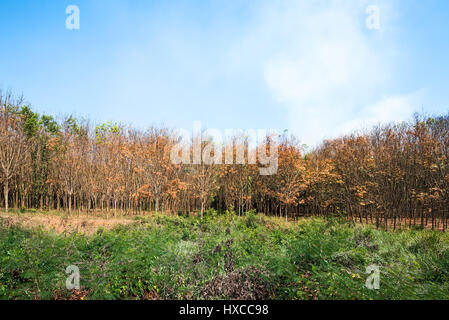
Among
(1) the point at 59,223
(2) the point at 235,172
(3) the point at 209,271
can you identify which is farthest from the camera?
(2) the point at 235,172

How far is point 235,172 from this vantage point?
2089 centimetres

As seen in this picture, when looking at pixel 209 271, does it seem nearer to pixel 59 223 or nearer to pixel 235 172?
pixel 59 223

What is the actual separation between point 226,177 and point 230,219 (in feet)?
35.4

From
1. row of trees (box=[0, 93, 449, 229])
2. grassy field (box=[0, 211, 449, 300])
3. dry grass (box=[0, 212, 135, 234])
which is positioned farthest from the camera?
row of trees (box=[0, 93, 449, 229])

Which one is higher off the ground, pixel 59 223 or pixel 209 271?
pixel 209 271

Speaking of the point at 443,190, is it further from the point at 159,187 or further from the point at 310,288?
the point at 159,187

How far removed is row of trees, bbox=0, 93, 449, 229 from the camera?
14.8 meters

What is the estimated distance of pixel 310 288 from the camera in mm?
4426

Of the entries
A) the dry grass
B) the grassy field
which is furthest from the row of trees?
the grassy field

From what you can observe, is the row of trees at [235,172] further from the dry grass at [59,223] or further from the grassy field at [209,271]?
the grassy field at [209,271]

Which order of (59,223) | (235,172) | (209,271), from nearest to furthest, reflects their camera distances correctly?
1. (209,271)
2. (59,223)
3. (235,172)

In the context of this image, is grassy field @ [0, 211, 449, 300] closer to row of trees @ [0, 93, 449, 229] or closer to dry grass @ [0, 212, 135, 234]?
dry grass @ [0, 212, 135, 234]

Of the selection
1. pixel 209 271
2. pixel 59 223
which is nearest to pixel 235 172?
pixel 59 223
